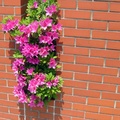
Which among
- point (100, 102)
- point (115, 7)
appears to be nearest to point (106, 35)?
point (115, 7)

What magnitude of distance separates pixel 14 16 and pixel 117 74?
1.16m

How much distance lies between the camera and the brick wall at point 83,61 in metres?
2.38

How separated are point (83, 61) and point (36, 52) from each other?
501 mm

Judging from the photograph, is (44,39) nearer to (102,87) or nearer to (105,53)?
(105,53)

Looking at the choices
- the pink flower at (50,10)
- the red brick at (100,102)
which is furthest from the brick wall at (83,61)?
the pink flower at (50,10)

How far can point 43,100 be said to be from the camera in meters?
2.62

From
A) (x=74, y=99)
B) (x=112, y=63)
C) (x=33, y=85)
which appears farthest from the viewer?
(x=74, y=99)

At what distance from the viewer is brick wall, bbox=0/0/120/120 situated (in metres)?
2.38

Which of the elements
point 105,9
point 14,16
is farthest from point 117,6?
point 14,16

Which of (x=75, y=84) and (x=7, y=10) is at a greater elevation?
(x=7, y=10)

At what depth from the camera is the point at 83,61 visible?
253 centimetres

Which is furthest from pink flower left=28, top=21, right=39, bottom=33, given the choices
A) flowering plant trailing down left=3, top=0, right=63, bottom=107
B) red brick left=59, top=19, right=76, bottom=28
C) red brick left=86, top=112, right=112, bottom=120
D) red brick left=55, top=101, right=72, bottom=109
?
red brick left=86, top=112, right=112, bottom=120

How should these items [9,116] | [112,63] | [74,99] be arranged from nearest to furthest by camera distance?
[112,63] → [74,99] → [9,116]

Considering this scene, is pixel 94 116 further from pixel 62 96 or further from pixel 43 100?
pixel 43 100
